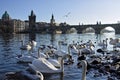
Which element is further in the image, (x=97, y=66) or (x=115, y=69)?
(x=97, y=66)

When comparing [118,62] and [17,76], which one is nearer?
[17,76]

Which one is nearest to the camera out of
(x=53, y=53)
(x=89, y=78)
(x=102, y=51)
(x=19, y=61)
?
(x=89, y=78)

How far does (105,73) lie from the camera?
904 inches

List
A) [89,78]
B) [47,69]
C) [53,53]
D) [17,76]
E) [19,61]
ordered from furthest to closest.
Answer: [53,53] < [19,61] < [89,78] < [47,69] < [17,76]

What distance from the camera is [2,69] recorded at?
2495 cm

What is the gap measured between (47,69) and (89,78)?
3227 mm

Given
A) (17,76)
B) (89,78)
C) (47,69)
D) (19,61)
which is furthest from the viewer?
(19,61)

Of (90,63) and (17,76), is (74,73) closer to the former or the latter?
(90,63)

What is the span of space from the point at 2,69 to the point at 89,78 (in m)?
7.20

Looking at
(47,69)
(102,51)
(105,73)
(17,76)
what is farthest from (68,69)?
(102,51)

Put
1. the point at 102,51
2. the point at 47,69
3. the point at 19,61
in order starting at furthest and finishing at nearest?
1. the point at 102,51
2. the point at 19,61
3. the point at 47,69

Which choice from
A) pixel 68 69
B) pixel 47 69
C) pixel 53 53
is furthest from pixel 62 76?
pixel 53 53

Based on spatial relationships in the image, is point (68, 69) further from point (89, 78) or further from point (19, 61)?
point (19, 61)

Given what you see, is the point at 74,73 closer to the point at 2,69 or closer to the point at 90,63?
the point at 90,63
